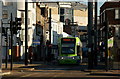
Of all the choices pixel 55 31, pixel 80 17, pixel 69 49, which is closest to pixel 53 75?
pixel 69 49

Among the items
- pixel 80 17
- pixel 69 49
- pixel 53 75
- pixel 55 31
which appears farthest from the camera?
pixel 80 17

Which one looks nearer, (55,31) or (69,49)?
(69,49)

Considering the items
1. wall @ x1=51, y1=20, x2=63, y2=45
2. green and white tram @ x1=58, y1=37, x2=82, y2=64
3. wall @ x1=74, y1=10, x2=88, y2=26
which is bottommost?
A: green and white tram @ x1=58, y1=37, x2=82, y2=64

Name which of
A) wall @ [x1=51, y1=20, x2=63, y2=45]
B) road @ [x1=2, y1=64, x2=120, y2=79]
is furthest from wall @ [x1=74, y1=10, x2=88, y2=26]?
road @ [x1=2, y1=64, x2=120, y2=79]

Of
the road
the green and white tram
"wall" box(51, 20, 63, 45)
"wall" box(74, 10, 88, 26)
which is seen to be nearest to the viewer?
the road

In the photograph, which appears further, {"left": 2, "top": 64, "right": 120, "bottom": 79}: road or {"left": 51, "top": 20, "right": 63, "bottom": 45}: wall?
{"left": 51, "top": 20, "right": 63, "bottom": 45}: wall

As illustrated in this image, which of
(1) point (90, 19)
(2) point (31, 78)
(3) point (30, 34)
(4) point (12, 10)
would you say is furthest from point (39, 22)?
(2) point (31, 78)

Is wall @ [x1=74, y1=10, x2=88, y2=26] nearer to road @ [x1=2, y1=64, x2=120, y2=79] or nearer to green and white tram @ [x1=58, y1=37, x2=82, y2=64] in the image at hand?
green and white tram @ [x1=58, y1=37, x2=82, y2=64]

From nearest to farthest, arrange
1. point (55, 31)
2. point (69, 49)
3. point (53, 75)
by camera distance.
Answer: point (53, 75) → point (69, 49) → point (55, 31)

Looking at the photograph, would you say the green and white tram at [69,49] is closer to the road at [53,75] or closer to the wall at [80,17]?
the road at [53,75]

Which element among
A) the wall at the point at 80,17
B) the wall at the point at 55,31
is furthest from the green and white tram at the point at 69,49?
the wall at the point at 80,17

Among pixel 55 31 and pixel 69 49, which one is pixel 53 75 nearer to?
pixel 69 49

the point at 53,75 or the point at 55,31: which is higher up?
the point at 55,31

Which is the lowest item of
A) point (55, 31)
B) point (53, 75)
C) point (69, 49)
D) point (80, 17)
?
point (53, 75)
